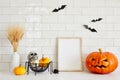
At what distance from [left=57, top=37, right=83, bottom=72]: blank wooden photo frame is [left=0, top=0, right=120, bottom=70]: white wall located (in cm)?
4

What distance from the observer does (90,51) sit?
1929 millimetres

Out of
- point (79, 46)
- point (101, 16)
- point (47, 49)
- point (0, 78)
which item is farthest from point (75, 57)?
point (0, 78)

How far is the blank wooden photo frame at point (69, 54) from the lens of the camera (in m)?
1.88

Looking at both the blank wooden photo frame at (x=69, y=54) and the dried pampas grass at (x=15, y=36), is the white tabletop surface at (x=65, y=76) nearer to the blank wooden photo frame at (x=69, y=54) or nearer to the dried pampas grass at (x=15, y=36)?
the blank wooden photo frame at (x=69, y=54)

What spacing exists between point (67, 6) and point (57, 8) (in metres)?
0.09

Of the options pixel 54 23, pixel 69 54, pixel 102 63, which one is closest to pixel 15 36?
pixel 54 23

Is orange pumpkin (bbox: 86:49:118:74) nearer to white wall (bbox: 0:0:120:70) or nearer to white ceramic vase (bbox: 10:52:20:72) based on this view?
white wall (bbox: 0:0:120:70)

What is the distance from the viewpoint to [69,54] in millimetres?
1897

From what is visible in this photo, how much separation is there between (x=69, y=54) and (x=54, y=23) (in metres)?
0.30

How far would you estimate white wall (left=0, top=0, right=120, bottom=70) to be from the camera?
75.3 inches

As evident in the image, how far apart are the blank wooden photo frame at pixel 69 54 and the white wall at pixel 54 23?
0.04m

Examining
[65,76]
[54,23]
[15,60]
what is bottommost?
[65,76]

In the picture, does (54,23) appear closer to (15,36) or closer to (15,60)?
(15,36)

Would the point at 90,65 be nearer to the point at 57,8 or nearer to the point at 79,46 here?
the point at 79,46
